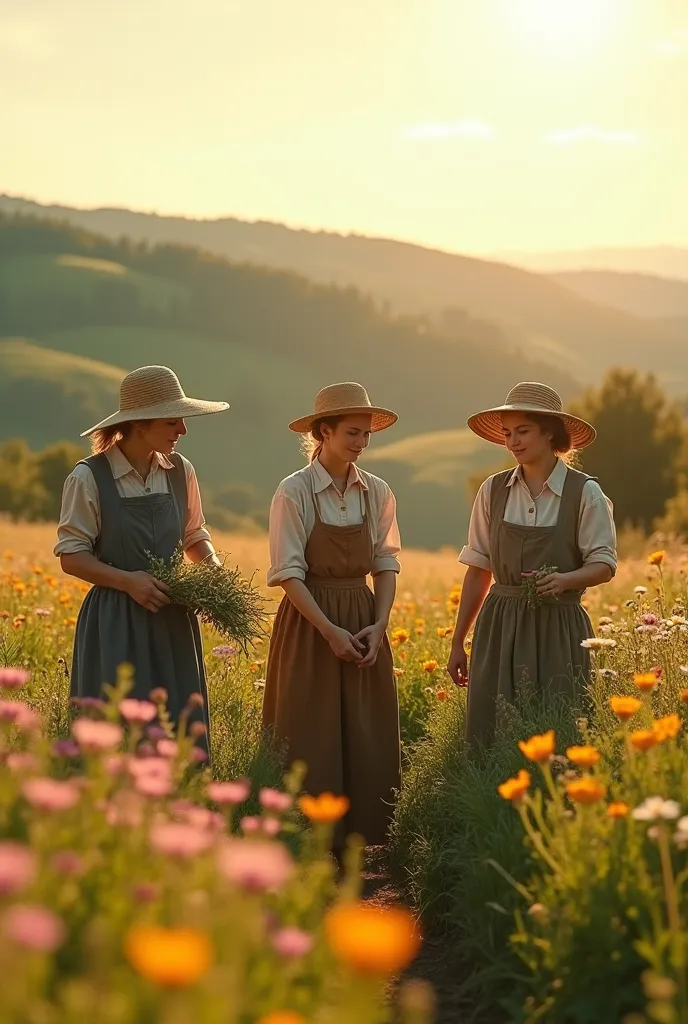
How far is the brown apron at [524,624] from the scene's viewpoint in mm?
5613

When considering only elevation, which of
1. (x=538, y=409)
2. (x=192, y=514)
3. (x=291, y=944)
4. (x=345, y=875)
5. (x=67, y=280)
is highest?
(x=67, y=280)

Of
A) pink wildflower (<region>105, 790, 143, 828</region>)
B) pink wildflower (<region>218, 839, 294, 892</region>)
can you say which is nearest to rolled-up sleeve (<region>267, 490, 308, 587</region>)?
pink wildflower (<region>105, 790, 143, 828</region>)

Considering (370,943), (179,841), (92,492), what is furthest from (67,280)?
(370,943)

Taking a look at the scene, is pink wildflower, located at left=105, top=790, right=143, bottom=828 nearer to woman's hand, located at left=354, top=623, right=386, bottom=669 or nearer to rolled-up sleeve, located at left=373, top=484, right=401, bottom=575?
woman's hand, located at left=354, top=623, right=386, bottom=669

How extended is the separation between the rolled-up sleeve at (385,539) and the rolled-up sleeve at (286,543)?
1.46 feet

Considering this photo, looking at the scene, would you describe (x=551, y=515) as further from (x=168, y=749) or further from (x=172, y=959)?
(x=172, y=959)

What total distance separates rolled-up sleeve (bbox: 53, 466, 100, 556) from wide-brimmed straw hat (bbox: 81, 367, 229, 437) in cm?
22

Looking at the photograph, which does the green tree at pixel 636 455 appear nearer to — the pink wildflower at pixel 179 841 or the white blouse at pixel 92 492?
the white blouse at pixel 92 492

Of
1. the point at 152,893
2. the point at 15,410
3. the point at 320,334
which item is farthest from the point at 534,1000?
the point at 320,334

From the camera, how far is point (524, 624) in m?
5.69

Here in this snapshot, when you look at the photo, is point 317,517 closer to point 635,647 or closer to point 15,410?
point 635,647

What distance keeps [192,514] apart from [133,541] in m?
0.44

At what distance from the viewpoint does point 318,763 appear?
6.10m

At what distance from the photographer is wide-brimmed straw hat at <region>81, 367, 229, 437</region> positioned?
5.23 m
